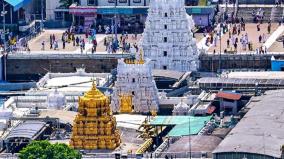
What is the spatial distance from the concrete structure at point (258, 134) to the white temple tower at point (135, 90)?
6488mm

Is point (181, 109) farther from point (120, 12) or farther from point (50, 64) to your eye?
point (120, 12)

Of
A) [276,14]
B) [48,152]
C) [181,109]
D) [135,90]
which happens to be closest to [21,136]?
[48,152]

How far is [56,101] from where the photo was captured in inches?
4712

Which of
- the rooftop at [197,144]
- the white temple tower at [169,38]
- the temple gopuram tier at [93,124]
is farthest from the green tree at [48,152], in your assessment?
the white temple tower at [169,38]

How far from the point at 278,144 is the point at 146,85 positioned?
17.6 metres

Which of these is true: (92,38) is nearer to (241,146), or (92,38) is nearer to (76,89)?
(76,89)

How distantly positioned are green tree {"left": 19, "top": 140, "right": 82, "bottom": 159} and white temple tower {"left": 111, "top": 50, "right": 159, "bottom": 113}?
1450 cm

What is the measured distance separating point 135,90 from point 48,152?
52.0ft

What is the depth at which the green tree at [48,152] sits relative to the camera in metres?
104

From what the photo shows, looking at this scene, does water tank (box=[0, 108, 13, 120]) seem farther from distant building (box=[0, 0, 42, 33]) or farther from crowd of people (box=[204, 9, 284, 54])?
distant building (box=[0, 0, 42, 33])

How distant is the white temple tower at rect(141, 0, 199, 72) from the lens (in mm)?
126875

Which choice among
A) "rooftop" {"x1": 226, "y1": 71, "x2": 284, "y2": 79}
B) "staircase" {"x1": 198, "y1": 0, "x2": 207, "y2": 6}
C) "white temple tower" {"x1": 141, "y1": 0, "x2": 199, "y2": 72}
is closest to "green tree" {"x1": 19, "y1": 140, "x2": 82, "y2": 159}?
"rooftop" {"x1": 226, "y1": 71, "x2": 284, "y2": 79}

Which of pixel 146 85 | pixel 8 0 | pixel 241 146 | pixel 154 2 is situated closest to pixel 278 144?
pixel 241 146

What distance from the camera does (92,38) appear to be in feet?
456
